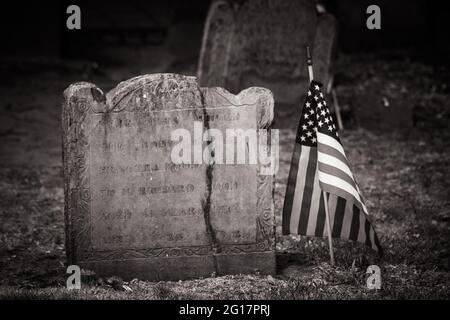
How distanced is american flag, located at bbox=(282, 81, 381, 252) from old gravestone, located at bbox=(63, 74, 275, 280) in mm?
235

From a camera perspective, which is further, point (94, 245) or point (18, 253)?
point (18, 253)

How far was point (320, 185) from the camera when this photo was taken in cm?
532

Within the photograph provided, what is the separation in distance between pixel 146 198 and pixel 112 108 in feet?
2.58

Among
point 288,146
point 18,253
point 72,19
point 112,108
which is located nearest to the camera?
point 112,108

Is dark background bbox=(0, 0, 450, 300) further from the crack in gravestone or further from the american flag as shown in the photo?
the american flag

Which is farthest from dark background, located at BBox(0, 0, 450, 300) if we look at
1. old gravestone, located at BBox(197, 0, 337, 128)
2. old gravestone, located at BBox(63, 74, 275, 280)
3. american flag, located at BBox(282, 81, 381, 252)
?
old gravestone, located at BBox(197, 0, 337, 128)

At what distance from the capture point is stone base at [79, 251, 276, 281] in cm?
527

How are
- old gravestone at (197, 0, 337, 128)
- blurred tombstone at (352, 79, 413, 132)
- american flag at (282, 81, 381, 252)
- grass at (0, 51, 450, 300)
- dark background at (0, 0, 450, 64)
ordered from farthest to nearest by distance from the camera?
dark background at (0, 0, 450, 64) → blurred tombstone at (352, 79, 413, 132) → old gravestone at (197, 0, 337, 128) → american flag at (282, 81, 381, 252) → grass at (0, 51, 450, 300)

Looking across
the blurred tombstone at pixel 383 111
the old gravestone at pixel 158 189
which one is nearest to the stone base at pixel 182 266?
the old gravestone at pixel 158 189

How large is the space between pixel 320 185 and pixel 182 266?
132 cm
